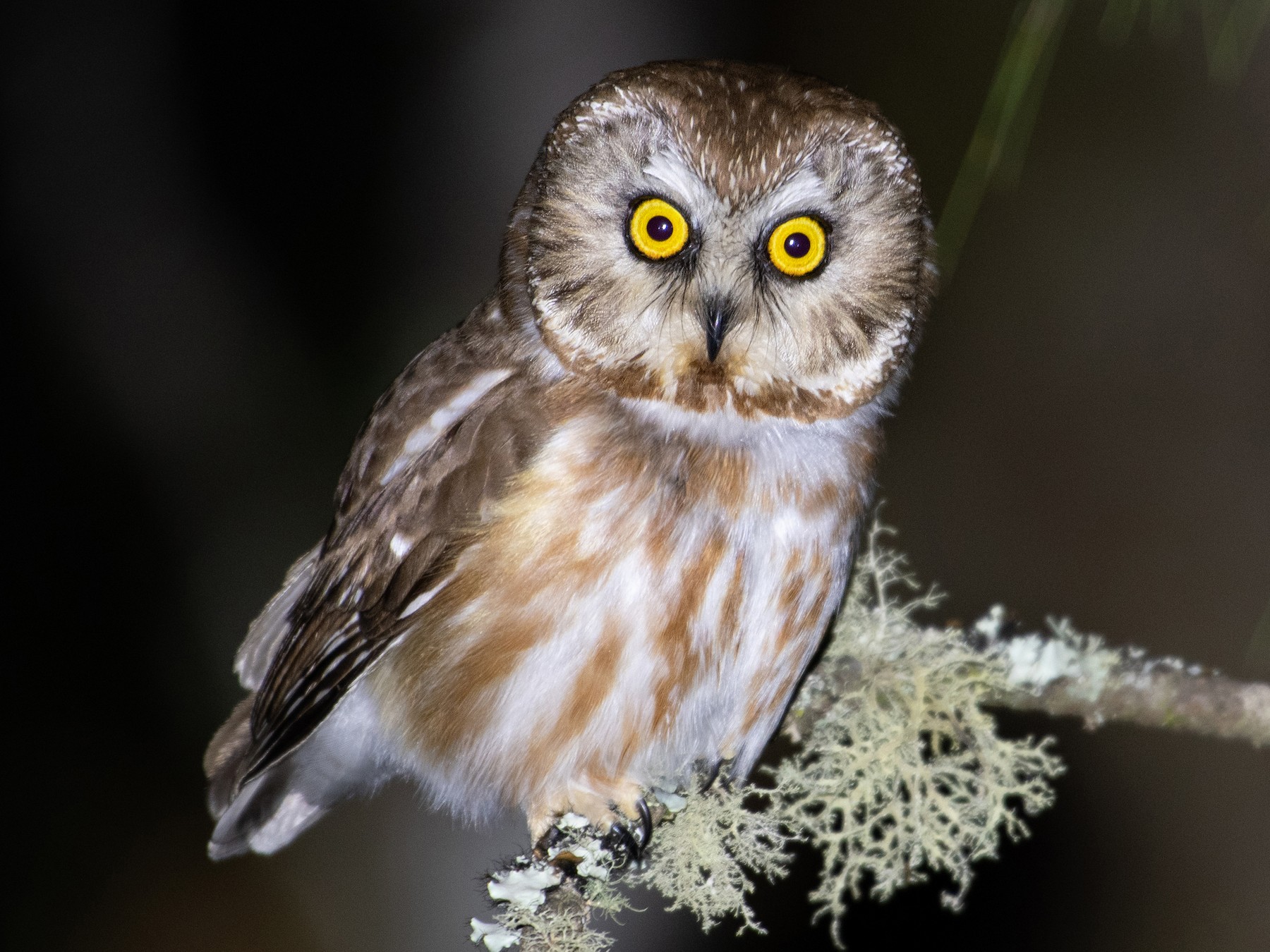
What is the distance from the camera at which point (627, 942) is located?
383 cm

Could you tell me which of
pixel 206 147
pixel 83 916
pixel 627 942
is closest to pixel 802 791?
pixel 627 942

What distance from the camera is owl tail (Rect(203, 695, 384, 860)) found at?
2.42 meters

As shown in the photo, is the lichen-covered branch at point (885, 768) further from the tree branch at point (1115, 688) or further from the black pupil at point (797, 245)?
the black pupil at point (797, 245)

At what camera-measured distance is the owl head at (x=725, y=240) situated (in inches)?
70.8

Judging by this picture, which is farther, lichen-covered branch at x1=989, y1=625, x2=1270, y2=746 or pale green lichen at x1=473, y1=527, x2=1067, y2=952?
pale green lichen at x1=473, y1=527, x2=1067, y2=952

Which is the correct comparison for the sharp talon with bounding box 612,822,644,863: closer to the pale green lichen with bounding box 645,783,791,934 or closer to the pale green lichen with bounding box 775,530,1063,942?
the pale green lichen with bounding box 645,783,791,934

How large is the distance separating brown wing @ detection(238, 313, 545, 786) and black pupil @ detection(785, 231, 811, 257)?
21.3 inches

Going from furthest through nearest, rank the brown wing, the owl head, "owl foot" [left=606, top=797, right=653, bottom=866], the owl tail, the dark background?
the dark background
the owl tail
"owl foot" [left=606, top=797, right=653, bottom=866]
the brown wing
the owl head

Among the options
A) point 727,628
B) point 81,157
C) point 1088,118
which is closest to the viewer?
point 727,628

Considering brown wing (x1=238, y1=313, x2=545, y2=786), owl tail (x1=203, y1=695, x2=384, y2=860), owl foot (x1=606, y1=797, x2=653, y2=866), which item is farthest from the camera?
owl tail (x1=203, y1=695, x2=384, y2=860)

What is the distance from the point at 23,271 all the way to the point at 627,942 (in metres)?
3.42

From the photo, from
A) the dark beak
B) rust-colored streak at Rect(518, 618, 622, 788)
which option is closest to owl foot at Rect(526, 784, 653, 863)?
rust-colored streak at Rect(518, 618, 622, 788)

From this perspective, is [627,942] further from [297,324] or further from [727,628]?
[297,324]

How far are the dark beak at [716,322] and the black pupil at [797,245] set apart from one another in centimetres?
16
